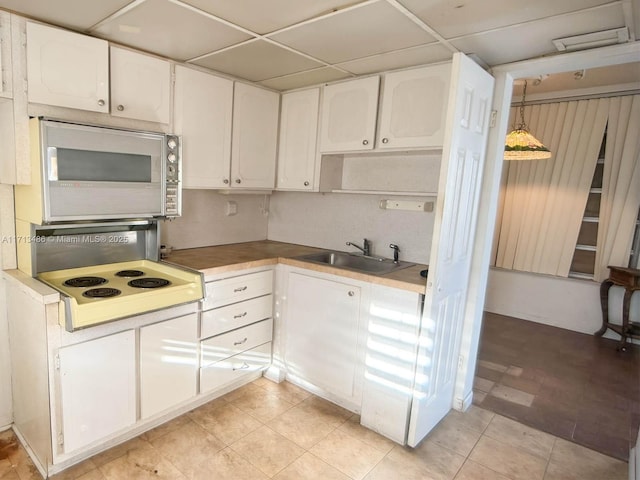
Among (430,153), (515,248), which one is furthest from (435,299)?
(515,248)

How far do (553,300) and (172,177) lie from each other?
416 cm

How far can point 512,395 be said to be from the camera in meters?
2.71

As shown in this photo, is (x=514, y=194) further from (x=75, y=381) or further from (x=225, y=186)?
(x=75, y=381)

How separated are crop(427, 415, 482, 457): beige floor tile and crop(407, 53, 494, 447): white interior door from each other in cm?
5

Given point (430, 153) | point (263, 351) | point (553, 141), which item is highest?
point (553, 141)

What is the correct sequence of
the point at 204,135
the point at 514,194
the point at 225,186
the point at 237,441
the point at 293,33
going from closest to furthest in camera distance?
the point at 293,33 < the point at 237,441 < the point at 204,135 < the point at 225,186 < the point at 514,194

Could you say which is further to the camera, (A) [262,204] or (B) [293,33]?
(A) [262,204]

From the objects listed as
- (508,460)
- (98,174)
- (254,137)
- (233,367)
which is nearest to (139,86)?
(98,174)

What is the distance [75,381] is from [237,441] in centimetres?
88

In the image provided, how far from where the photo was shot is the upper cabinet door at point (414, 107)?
2.18 m

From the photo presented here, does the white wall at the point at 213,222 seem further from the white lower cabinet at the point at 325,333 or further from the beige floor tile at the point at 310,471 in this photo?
the beige floor tile at the point at 310,471

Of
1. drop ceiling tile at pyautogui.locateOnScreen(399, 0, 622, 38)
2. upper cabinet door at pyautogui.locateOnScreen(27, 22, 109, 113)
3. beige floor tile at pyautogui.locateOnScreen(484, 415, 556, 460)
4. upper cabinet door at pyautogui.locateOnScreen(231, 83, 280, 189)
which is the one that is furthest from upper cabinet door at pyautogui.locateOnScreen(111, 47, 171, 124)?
beige floor tile at pyautogui.locateOnScreen(484, 415, 556, 460)

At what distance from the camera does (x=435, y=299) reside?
6.43 feet

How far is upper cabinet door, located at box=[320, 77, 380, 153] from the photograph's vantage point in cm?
247
